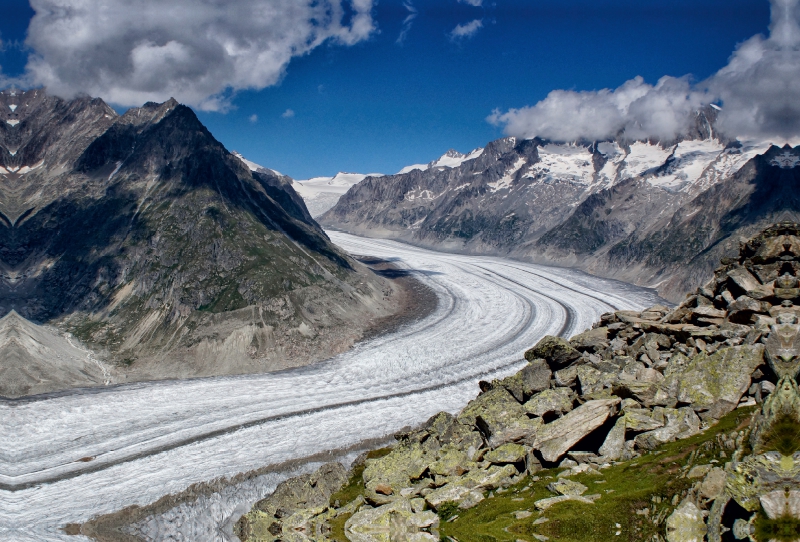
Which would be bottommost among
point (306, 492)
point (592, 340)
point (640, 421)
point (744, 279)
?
point (306, 492)

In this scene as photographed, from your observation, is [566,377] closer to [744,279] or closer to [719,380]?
[719,380]

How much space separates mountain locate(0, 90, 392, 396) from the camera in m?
49.7

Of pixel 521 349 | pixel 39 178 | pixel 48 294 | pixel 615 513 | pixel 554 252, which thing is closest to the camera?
pixel 615 513

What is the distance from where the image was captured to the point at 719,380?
16844 millimetres

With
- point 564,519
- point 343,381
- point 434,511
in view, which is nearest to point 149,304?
point 343,381

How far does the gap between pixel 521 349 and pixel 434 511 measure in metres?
39.9

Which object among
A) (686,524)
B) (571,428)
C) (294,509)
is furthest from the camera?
(294,509)

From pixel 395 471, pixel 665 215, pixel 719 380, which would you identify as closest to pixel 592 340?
pixel 719 380

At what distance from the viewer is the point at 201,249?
6031cm

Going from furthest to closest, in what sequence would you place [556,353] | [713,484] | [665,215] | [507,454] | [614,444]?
[665,215] → [556,353] → [507,454] → [614,444] → [713,484]

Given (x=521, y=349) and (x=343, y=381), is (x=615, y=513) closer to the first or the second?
(x=343, y=381)

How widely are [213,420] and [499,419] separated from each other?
76.2ft

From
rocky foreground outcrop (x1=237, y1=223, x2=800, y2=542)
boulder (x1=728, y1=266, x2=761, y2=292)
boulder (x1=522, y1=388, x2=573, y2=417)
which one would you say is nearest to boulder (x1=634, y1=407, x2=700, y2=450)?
rocky foreground outcrop (x1=237, y1=223, x2=800, y2=542)

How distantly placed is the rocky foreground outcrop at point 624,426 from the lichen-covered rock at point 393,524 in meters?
0.04
